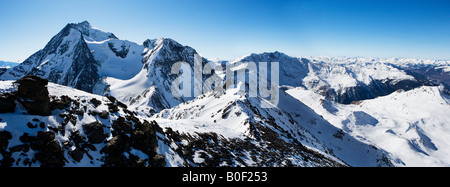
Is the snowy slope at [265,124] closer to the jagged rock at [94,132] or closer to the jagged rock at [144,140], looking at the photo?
the jagged rock at [144,140]

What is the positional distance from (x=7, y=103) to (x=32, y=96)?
144 cm

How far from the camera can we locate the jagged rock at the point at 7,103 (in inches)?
552

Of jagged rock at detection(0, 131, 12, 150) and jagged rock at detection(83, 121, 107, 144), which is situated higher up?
jagged rock at detection(0, 131, 12, 150)

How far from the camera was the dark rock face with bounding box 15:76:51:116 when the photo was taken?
1496 cm

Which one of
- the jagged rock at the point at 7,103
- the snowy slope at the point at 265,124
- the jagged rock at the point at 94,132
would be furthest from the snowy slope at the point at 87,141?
the snowy slope at the point at 265,124

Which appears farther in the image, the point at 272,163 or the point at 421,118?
the point at 421,118

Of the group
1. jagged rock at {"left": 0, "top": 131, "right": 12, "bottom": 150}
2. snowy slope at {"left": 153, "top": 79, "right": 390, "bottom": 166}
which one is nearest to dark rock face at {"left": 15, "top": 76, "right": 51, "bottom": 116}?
jagged rock at {"left": 0, "top": 131, "right": 12, "bottom": 150}

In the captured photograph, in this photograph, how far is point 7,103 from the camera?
562 inches

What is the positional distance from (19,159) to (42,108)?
5.02 m

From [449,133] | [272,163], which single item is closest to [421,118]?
[449,133]

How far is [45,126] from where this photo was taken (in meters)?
14.4

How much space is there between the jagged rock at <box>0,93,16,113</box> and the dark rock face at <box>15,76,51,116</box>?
1.33ft

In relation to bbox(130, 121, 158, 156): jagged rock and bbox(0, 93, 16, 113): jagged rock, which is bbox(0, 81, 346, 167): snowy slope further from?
bbox(0, 93, 16, 113): jagged rock
